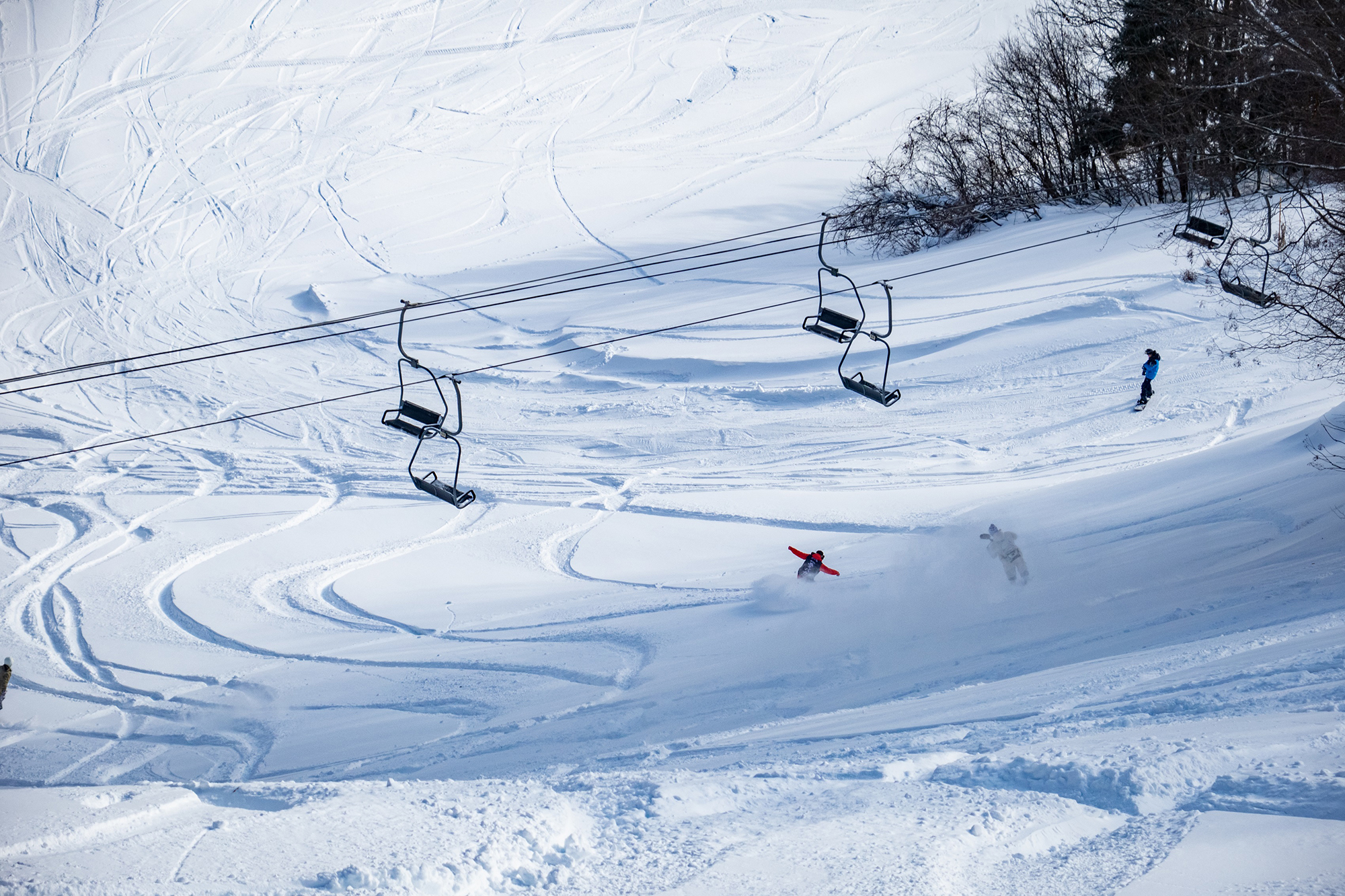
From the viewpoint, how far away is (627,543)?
14016 mm

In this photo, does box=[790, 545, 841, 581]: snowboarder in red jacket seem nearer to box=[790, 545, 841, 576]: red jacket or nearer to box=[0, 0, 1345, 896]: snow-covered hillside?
box=[790, 545, 841, 576]: red jacket

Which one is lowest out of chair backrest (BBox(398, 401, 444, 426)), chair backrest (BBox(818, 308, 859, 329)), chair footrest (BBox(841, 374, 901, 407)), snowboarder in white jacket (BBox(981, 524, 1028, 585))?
snowboarder in white jacket (BBox(981, 524, 1028, 585))

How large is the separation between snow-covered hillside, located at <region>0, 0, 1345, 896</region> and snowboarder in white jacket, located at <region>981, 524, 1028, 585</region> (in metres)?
0.26

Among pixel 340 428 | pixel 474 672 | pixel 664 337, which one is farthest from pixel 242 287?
pixel 474 672

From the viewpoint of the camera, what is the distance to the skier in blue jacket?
15.2 metres

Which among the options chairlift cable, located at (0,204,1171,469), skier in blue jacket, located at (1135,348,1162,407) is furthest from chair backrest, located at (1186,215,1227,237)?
chairlift cable, located at (0,204,1171,469)

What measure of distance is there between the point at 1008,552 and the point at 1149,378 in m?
5.65

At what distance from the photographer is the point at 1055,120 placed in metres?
25.9

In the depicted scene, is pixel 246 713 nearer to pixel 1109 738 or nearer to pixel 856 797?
pixel 856 797

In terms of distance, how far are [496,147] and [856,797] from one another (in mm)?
27626

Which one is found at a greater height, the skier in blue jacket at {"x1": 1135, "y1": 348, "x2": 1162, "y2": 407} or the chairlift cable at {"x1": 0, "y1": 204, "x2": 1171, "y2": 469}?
the chairlift cable at {"x1": 0, "y1": 204, "x2": 1171, "y2": 469}

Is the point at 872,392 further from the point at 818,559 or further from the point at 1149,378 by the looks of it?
the point at 1149,378

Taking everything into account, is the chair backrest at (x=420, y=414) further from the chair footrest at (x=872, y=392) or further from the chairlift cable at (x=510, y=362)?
the chairlift cable at (x=510, y=362)

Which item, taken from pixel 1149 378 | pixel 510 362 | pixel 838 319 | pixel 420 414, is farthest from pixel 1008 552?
pixel 510 362
